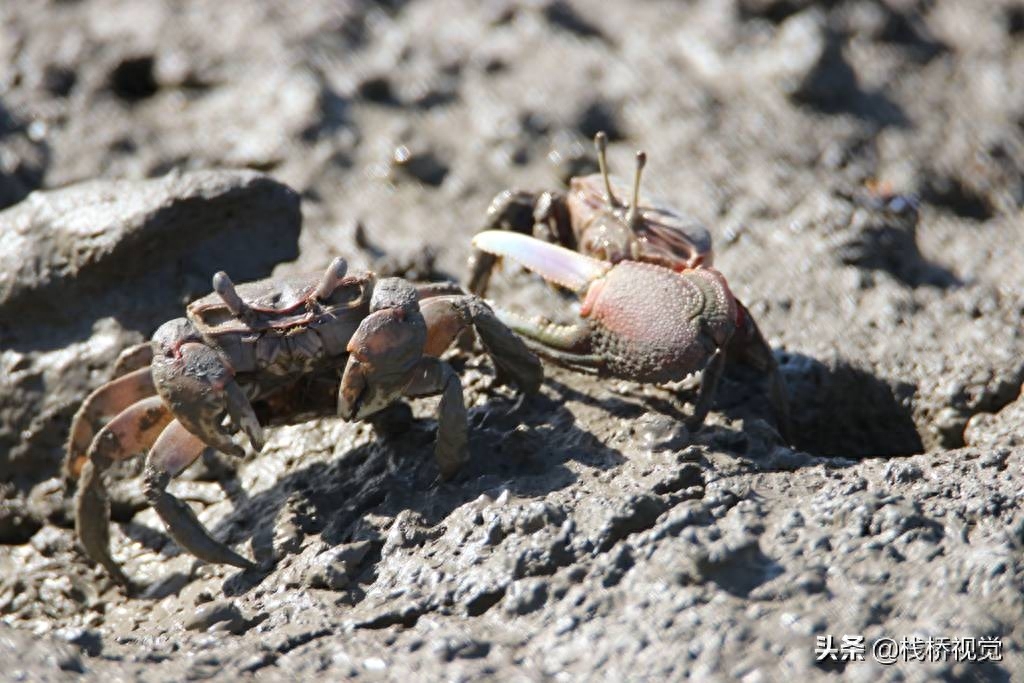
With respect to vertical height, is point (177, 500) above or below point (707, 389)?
below

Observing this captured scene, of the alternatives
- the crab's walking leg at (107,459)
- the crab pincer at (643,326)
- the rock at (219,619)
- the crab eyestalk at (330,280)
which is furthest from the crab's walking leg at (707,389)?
the crab's walking leg at (107,459)

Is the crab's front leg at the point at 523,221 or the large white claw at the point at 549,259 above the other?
the large white claw at the point at 549,259

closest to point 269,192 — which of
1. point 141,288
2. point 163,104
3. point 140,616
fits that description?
point 141,288

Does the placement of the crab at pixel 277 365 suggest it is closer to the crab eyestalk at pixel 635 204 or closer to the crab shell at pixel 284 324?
the crab shell at pixel 284 324

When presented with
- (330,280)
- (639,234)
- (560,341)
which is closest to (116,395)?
(330,280)

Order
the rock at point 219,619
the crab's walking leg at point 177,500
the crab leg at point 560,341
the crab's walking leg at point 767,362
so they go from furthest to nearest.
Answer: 1. the crab's walking leg at point 767,362
2. the crab leg at point 560,341
3. the crab's walking leg at point 177,500
4. the rock at point 219,619

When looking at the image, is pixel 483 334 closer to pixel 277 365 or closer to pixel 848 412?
pixel 277 365
